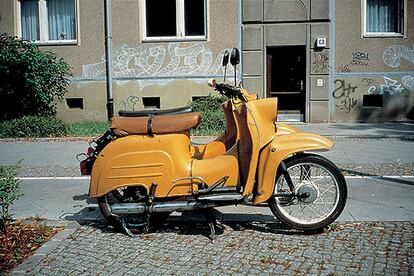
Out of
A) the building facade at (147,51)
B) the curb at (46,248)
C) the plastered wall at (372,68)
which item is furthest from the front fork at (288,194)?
the plastered wall at (372,68)

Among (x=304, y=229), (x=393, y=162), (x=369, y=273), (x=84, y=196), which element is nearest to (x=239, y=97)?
(x=304, y=229)

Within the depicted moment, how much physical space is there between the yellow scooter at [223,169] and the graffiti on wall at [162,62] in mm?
11708

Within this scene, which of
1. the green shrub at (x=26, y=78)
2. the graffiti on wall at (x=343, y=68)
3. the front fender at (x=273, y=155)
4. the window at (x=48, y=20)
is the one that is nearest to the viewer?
the front fender at (x=273, y=155)

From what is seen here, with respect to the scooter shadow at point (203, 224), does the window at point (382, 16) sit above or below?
above

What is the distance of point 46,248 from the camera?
5.05 meters

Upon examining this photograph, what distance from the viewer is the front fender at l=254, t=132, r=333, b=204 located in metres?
5.15

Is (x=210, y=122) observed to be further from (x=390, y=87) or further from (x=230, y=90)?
(x=230, y=90)

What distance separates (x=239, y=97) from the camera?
541 cm

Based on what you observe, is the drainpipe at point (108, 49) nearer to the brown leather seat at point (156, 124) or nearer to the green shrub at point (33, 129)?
the green shrub at point (33, 129)

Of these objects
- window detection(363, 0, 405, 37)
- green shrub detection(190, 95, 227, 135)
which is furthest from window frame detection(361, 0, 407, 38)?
green shrub detection(190, 95, 227, 135)

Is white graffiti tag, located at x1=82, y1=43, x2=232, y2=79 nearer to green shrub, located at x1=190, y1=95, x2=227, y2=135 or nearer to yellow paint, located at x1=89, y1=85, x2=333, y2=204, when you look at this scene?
green shrub, located at x1=190, y1=95, x2=227, y2=135

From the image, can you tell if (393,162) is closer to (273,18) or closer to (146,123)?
(146,123)

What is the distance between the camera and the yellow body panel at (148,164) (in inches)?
208

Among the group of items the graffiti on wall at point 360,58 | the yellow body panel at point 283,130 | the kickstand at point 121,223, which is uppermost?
the graffiti on wall at point 360,58
